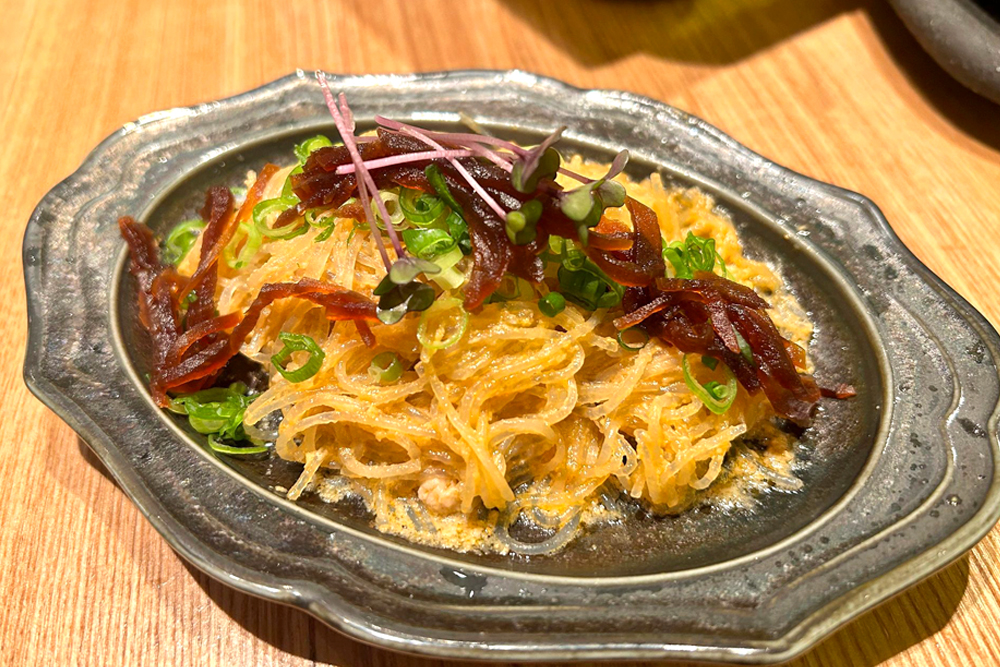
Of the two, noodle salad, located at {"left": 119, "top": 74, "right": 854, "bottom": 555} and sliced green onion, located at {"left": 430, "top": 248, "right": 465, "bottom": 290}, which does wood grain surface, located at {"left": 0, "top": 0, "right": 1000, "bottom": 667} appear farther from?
sliced green onion, located at {"left": 430, "top": 248, "right": 465, "bottom": 290}

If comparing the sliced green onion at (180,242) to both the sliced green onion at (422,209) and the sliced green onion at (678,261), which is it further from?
the sliced green onion at (678,261)

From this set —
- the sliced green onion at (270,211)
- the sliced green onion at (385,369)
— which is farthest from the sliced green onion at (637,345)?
the sliced green onion at (270,211)

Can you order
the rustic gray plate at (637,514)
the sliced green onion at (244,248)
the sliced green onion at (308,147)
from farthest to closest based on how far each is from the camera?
the sliced green onion at (308,147) → the sliced green onion at (244,248) → the rustic gray plate at (637,514)

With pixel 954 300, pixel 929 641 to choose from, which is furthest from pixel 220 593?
pixel 954 300

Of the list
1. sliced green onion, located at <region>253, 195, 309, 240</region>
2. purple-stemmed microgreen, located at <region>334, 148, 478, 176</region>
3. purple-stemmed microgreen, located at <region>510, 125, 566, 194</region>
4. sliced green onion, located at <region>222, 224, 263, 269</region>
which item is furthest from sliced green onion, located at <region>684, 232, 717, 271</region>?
sliced green onion, located at <region>222, 224, 263, 269</region>

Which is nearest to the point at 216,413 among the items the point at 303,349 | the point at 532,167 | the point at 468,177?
the point at 303,349

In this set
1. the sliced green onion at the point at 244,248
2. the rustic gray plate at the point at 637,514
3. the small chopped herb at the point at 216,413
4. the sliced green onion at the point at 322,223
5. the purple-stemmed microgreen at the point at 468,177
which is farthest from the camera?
the sliced green onion at the point at 244,248
